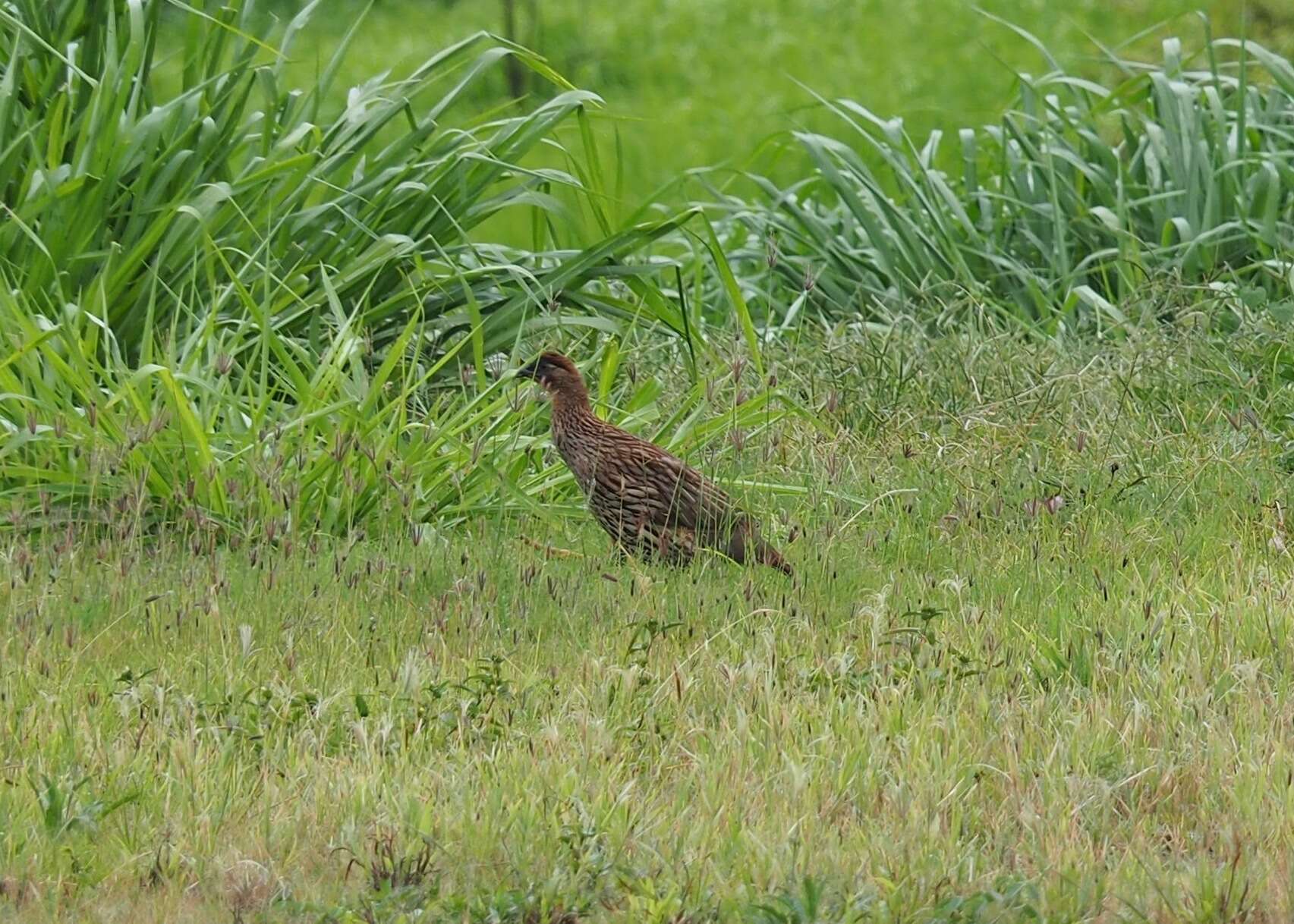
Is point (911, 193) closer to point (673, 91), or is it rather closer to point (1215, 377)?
point (1215, 377)

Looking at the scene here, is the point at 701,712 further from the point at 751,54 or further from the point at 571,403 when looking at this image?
the point at 751,54

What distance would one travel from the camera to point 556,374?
18.0 feet

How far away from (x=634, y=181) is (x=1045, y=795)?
1032 centimetres

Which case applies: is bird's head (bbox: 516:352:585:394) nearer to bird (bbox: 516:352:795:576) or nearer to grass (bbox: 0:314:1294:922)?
bird (bbox: 516:352:795:576)

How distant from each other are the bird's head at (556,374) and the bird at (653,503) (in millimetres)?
141

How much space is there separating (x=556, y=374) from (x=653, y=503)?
643 mm

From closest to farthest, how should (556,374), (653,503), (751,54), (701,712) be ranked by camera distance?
1. (701,712)
2. (653,503)
3. (556,374)
4. (751,54)

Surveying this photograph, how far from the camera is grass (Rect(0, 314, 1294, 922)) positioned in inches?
120

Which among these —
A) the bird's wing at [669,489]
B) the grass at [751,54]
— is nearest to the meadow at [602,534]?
the bird's wing at [669,489]

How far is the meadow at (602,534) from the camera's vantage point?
3.18 metres

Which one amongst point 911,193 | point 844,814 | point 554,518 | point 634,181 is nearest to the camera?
point 844,814

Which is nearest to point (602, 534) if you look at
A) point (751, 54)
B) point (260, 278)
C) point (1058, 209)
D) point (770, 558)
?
point (770, 558)

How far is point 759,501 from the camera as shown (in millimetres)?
5438

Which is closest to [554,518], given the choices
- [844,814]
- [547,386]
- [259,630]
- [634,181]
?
[547,386]
